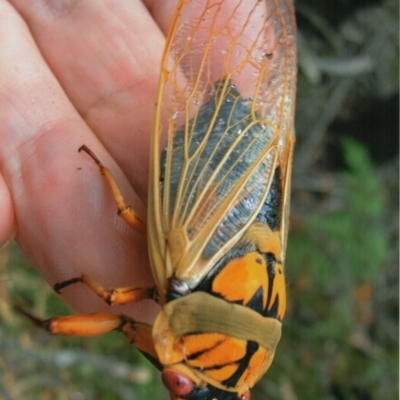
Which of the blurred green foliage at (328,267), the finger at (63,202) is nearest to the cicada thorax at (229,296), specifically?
the finger at (63,202)

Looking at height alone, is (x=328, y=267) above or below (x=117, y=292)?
below

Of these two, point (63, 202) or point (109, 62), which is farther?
point (109, 62)

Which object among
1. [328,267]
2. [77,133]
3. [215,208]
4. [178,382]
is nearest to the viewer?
[178,382]

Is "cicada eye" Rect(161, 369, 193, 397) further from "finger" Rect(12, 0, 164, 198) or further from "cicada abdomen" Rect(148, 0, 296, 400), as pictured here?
"finger" Rect(12, 0, 164, 198)

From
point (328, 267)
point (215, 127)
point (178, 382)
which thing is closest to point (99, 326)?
point (178, 382)

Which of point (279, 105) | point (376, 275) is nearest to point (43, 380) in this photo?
point (279, 105)

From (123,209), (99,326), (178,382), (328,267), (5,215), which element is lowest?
(328,267)

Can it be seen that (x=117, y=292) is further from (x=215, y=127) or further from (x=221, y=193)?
(x=215, y=127)

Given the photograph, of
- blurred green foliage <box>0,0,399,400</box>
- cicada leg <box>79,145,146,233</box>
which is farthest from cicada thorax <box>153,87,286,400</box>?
blurred green foliage <box>0,0,399,400</box>

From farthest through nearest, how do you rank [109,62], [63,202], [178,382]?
[109,62] → [63,202] → [178,382]
